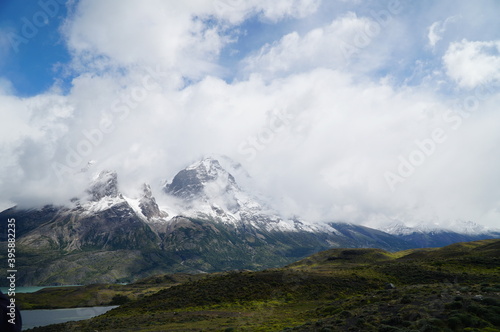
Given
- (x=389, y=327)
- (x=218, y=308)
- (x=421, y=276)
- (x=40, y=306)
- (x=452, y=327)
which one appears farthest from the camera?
(x=40, y=306)

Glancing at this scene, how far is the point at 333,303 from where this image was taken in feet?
170

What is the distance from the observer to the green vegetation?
26594mm

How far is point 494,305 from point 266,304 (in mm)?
50746

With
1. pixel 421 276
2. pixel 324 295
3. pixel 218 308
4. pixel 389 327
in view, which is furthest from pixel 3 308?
pixel 421 276

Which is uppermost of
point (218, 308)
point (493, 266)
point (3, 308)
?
point (3, 308)

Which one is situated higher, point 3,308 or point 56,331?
point 3,308

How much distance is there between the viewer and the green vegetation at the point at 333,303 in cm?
2659

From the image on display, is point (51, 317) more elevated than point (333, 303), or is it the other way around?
point (51, 317)

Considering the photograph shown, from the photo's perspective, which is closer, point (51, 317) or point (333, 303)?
point (333, 303)

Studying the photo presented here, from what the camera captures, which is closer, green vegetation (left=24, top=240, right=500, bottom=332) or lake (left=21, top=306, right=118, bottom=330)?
green vegetation (left=24, top=240, right=500, bottom=332)

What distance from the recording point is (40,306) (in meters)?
186

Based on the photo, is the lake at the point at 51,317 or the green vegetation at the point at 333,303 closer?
the green vegetation at the point at 333,303

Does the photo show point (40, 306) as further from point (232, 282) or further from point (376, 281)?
point (376, 281)

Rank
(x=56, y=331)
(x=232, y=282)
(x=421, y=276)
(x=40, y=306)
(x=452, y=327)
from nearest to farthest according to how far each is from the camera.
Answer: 1. (x=452, y=327)
2. (x=56, y=331)
3. (x=421, y=276)
4. (x=232, y=282)
5. (x=40, y=306)
